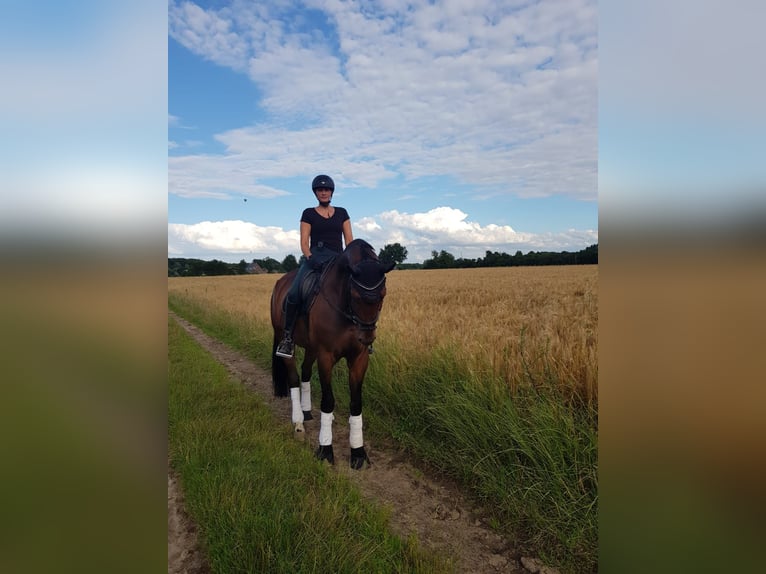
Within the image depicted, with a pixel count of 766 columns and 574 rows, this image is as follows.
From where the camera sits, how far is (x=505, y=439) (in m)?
4.23

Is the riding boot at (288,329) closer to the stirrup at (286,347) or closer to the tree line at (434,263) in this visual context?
the stirrup at (286,347)

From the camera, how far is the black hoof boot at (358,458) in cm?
467

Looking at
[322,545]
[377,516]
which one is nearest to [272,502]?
[322,545]

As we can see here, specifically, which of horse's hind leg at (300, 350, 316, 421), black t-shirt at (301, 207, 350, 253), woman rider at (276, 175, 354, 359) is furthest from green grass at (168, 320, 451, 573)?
black t-shirt at (301, 207, 350, 253)

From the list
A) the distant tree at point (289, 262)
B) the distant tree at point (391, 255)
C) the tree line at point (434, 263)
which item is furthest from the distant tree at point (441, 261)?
the distant tree at point (391, 255)

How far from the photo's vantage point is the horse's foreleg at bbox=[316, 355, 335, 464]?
15.8 feet

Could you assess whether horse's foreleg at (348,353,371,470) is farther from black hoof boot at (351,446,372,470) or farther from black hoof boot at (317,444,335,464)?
black hoof boot at (317,444,335,464)

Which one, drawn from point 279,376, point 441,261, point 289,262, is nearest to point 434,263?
point 441,261

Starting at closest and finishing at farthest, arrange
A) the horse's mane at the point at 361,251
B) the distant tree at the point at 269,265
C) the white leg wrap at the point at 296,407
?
the horse's mane at the point at 361,251
the white leg wrap at the point at 296,407
the distant tree at the point at 269,265

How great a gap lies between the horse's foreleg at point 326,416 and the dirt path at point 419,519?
19cm

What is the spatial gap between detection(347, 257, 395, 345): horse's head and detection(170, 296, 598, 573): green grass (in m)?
1.47
